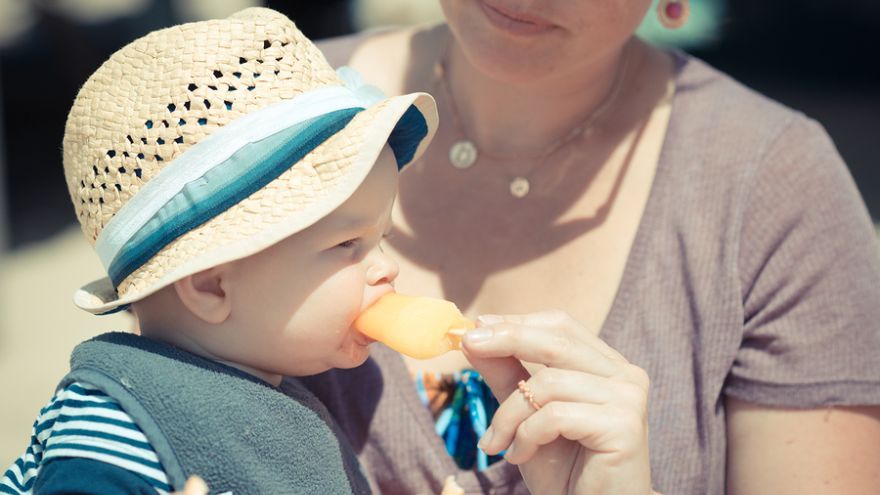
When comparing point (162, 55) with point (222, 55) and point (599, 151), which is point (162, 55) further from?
point (599, 151)

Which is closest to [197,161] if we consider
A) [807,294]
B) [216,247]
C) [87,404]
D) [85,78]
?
[216,247]

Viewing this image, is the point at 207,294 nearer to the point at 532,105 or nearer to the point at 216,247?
the point at 216,247

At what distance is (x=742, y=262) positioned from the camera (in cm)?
198

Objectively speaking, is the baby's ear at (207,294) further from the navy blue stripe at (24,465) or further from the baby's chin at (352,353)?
the navy blue stripe at (24,465)

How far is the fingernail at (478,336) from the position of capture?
1.55 m

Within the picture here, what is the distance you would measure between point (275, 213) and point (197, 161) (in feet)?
0.48

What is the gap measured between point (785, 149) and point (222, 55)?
1.22 m

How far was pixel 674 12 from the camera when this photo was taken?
7.59 feet

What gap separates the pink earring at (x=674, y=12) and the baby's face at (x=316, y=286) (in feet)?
3.22

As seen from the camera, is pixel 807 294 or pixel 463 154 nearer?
pixel 807 294

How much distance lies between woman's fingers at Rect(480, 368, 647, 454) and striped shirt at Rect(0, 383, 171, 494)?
1.77 ft

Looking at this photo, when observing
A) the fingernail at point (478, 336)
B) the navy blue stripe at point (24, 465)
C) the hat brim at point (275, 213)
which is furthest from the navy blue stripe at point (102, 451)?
the fingernail at point (478, 336)

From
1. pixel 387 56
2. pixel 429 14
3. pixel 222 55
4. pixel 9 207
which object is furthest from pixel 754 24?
pixel 222 55

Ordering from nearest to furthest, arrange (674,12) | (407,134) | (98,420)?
(98,420), (407,134), (674,12)
